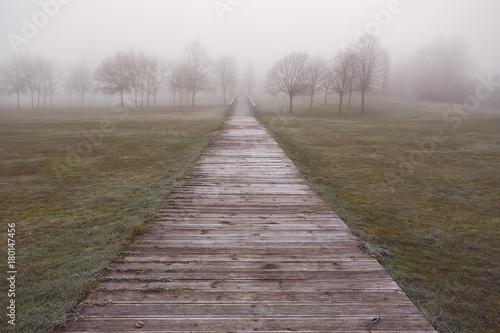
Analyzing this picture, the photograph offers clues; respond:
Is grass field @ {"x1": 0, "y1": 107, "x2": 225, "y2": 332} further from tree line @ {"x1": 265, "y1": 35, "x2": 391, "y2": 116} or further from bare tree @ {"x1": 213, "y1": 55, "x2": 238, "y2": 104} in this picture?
bare tree @ {"x1": 213, "y1": 55, "x2": 238, "y2": 104}

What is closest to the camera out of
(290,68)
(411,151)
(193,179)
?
(193,179)

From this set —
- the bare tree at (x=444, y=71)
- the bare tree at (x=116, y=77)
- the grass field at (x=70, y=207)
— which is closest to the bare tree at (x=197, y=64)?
the bare tree at (x=116, y=77)

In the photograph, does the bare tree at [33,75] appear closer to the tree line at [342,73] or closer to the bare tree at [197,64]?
the bare tree at [197,64]

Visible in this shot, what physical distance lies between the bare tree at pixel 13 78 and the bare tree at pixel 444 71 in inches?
3297

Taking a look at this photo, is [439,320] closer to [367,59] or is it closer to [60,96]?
[367,59]

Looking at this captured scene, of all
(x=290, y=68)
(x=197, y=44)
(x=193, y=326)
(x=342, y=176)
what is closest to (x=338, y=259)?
(x=193, y=326)

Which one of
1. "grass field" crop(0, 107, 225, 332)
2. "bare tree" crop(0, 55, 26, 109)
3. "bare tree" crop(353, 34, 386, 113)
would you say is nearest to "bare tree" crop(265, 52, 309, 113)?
"bare tree" crop(353, 34, 386, 113)

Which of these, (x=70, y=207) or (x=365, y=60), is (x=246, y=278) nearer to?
(x=70, y=207)

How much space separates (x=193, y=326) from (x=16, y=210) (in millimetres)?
6595

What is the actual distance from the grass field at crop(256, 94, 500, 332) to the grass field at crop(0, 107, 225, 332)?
412cm

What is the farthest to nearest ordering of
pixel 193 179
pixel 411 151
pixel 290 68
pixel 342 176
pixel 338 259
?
pixel 290 68 → pixel 411 151 → pixel 342 176 → pixel 193 179 → pixel 338 259

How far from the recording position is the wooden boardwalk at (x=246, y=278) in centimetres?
285

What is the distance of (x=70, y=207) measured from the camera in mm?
7066

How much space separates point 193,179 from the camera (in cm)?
788
